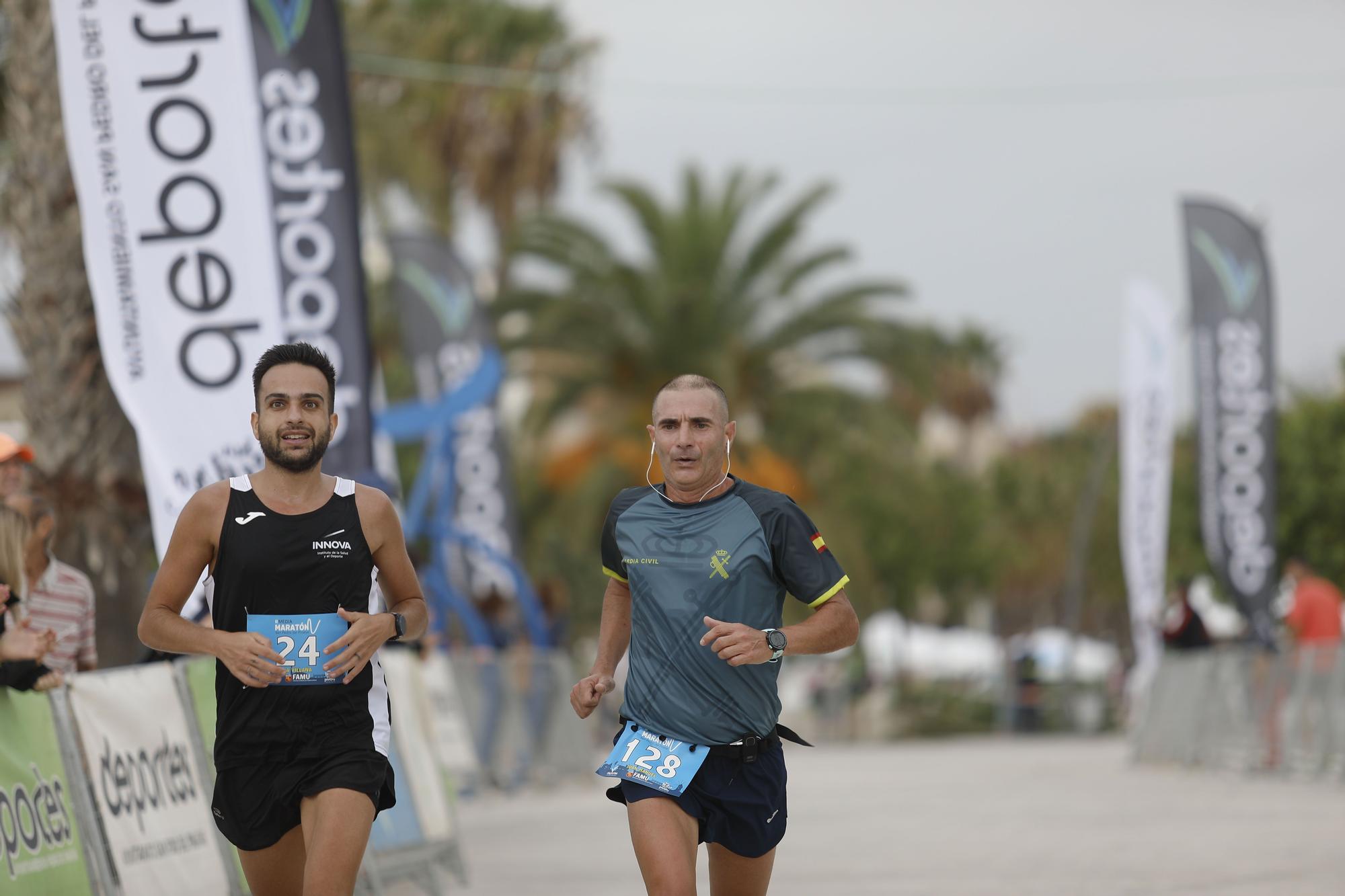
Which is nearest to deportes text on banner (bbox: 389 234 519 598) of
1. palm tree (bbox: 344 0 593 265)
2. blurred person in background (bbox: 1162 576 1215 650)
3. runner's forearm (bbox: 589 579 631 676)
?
blurred person in background (bbox: 1162 576 1215 650)

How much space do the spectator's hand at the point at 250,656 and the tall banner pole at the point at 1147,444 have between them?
70.4 feet

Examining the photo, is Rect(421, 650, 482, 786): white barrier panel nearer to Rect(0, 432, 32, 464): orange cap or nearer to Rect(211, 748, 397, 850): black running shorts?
Rect(0, 432, 32, 464): orange cap

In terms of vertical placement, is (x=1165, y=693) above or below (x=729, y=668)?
below

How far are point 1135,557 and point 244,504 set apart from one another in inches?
863

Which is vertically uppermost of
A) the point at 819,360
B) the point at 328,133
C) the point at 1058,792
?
the point at 328,133

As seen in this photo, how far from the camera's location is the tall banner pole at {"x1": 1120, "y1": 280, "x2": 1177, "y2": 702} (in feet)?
84.9

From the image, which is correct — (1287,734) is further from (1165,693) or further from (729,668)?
(729,668)

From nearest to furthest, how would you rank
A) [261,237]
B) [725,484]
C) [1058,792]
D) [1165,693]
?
1. [725,484]
2. [261,237]
3. [1058,792]
4. [1165,693]

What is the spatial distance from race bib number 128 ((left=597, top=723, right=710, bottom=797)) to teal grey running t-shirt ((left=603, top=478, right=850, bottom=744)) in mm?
33

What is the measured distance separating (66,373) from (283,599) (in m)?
6.22

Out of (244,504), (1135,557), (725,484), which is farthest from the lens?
(1135,557)

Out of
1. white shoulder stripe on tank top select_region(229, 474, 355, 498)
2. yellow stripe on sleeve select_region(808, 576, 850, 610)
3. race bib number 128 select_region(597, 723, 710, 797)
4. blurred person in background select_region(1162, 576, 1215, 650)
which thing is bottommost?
blurred person in background select_region(1162, 576, 1215, 650)

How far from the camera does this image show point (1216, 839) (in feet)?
42.8

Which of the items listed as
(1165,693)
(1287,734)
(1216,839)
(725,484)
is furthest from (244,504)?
(1165,693)
